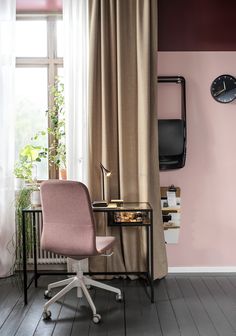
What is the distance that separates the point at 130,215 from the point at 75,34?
1.63 m

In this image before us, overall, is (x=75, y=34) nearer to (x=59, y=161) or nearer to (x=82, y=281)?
(x=59, y=161)

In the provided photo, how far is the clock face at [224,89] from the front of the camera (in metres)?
3.98

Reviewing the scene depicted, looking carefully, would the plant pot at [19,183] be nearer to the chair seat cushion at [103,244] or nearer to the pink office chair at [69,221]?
the pink office chair at [69,221]

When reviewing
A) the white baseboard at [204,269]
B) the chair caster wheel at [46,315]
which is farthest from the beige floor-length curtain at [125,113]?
the chair caster wheel at [46,315]

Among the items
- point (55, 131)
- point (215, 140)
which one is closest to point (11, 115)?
point (55, 131)

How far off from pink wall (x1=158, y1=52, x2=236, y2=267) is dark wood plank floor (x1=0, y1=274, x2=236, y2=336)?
30 cm

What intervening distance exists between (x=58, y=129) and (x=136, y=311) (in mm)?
1781

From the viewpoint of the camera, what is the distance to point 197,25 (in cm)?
400

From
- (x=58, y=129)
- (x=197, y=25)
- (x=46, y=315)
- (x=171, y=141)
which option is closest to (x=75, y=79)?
(x=58, y=129)

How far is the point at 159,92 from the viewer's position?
4.00m

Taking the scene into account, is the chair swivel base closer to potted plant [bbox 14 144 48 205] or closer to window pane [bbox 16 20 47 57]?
potted plant [bbox 14 144 48 205]

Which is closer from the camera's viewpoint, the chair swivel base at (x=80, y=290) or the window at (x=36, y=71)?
the chair swivel base at (x=80, y=290)

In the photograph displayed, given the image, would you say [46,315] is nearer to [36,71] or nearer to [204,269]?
[204,269]

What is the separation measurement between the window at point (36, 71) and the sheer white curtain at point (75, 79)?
16.1 inches
